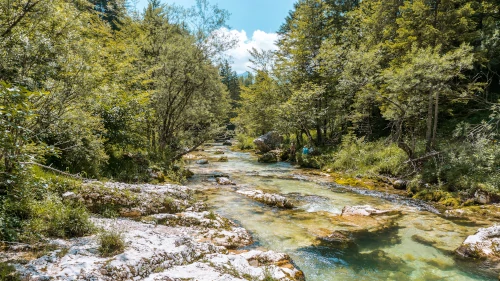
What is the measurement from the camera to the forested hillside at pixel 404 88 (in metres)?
12.6

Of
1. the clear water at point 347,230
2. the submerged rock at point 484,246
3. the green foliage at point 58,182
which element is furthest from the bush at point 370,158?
the green foliage at point 58,182

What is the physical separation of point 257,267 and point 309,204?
22.1ft

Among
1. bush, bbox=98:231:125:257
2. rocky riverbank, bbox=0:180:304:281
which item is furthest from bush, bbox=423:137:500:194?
bush, bbox=98:231:125:257

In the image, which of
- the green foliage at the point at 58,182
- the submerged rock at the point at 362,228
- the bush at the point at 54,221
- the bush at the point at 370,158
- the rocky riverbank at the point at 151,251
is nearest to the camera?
the rocky riverbank at the point at 151,251

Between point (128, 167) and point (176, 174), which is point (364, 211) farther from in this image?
point (128, 167)

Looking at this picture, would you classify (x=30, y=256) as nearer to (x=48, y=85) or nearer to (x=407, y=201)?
(x=48, y=85)

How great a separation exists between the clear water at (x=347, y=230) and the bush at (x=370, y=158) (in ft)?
12.2

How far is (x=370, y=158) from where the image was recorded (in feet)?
58.0

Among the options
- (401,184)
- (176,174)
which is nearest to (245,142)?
(176,174)

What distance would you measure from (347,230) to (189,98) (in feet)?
38.0

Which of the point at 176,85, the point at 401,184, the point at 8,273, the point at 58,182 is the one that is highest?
the point at 176,85

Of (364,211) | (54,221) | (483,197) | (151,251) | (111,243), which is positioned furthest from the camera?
(483,197)

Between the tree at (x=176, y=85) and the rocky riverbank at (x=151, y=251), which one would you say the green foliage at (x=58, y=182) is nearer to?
the rocky riverbank at (x=151, y=251)

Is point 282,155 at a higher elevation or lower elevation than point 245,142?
lower
